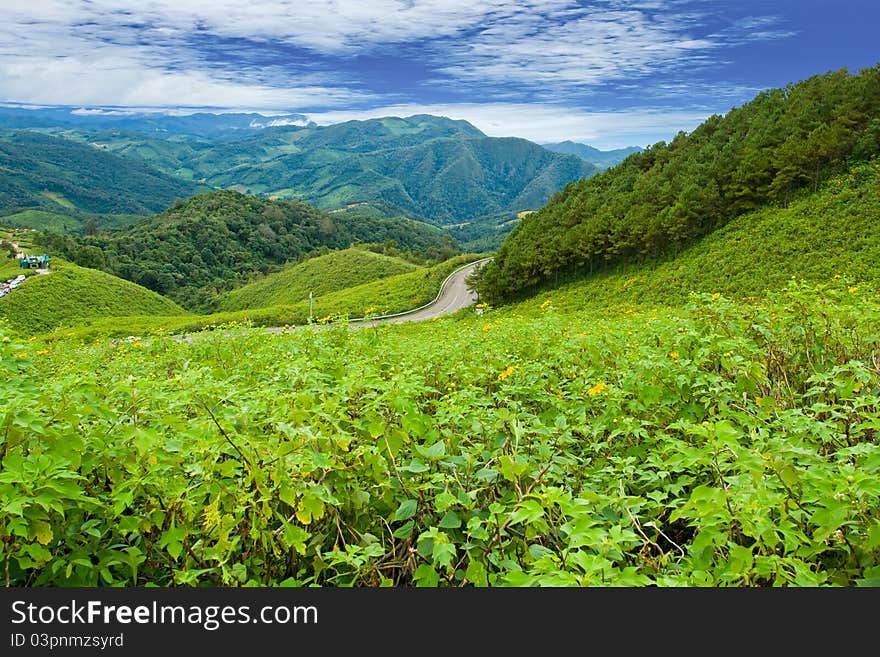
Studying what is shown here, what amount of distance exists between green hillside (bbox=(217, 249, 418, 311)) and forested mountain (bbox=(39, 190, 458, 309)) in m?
13.4

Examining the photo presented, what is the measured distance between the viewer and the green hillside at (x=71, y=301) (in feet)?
193

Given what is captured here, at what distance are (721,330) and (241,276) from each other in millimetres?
126188

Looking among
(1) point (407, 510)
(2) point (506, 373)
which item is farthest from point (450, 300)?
(1) point (407, 510)

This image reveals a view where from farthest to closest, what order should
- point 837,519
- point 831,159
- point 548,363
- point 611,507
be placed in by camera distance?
point 831,159, point 548,363, point 611,507, point 837,519

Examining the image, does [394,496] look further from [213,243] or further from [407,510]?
[213,243]

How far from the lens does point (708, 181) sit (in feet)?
124

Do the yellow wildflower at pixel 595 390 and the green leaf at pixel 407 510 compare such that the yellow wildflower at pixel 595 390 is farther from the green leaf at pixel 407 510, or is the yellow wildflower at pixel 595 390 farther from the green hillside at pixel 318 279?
the green hillside at pixel 318 279

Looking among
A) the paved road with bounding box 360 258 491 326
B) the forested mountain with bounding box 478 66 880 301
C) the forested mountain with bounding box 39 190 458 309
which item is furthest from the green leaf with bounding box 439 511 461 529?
the forested mountain with bounding box 39 190 458 309

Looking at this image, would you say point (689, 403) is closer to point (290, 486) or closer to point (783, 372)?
point (783, 372)

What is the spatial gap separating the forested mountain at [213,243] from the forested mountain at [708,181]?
187 ft

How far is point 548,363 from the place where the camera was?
5.48m

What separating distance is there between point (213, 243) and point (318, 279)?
6749 cm

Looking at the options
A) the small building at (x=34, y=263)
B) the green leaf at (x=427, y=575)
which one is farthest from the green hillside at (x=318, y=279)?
the green leaf at (x=427, y=575)

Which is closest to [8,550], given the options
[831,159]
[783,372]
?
[783,372]
